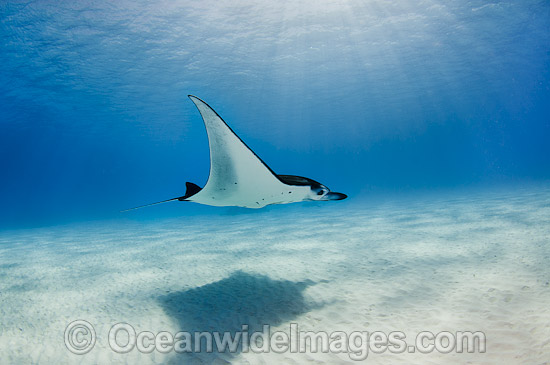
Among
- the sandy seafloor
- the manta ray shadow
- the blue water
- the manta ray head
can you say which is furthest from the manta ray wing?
the blue water

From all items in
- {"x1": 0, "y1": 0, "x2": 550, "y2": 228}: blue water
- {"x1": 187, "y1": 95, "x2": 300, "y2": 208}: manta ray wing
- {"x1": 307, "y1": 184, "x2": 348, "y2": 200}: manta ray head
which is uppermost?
{"x1": 0, "y1": 0, "x2": 550, "y2": 228}: blue water

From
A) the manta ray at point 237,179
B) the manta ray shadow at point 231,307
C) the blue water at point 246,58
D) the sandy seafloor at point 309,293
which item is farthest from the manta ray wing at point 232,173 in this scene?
the blue water at point 246,58

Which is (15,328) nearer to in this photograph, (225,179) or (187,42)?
(225,179)

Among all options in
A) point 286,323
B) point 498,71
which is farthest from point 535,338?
point 498,71

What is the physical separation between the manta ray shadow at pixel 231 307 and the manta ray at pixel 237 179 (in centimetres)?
138

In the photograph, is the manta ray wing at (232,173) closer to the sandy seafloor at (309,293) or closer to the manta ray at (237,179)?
the manta ray at (237,179)

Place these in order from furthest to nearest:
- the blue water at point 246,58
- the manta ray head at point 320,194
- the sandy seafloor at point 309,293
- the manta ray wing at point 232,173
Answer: the blue water at point 246,58, the manta ray head at point 320,194, the manta ray wing at point 232,173, the sandy seafloor at point 309,293

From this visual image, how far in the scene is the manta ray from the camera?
3.11 meters

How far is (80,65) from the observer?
59.4 ft

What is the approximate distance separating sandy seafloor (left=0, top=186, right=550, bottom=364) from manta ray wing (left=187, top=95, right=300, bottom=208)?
1501 millimetres

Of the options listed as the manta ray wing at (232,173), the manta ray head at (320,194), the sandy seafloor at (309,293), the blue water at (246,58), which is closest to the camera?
the sandy seafloor at (309,293)

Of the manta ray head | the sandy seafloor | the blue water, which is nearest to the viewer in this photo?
the sandy seafloor

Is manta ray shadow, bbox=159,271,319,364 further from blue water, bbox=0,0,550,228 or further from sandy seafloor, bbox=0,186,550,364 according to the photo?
blue water, bbox=0,0,550,228

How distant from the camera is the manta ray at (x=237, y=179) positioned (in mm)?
3112
